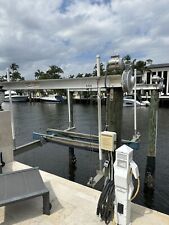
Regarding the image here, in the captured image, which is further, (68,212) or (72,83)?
(72,83)

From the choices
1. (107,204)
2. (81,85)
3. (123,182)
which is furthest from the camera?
(81,85)

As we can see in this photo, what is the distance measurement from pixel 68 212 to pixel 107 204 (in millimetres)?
677

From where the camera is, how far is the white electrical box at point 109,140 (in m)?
3.39

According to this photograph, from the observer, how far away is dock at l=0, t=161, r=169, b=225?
3.06 metres

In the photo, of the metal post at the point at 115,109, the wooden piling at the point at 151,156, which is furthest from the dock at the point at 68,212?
the wooden piling at the point at 151,156

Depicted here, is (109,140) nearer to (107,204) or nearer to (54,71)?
(107,204)

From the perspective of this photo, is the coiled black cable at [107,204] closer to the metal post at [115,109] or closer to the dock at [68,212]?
the dock at [68,212]

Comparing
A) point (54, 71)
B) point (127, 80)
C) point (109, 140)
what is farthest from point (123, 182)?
point (54, 71)

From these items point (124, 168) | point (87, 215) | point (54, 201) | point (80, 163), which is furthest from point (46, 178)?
point (80, 163)

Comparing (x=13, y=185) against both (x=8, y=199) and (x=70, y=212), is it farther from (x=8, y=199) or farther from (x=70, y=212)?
(x=70, y=212)

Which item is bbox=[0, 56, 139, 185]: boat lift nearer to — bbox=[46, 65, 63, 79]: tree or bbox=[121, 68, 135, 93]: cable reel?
bbox=[121, 68, 135, 93]: cable reel

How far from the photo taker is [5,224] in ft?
9.87

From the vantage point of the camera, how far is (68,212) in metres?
3.28

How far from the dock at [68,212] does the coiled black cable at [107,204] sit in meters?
0.10
